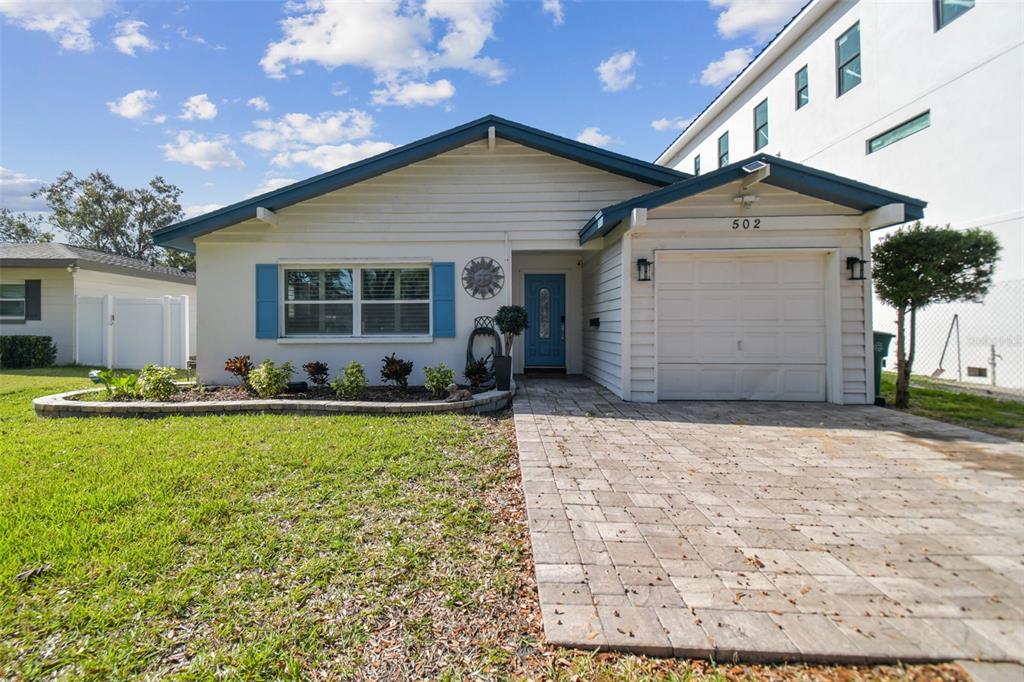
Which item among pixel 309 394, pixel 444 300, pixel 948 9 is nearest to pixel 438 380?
pixel 444 300

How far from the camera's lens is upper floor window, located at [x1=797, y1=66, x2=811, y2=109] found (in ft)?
43.3

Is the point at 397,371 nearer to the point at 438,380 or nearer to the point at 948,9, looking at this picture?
the point at 438,380

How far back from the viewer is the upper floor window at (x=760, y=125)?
15.2m

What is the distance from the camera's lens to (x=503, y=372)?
7062 mm

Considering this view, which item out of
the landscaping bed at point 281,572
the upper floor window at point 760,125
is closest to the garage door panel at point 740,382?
the landscaping bed at point 281,572

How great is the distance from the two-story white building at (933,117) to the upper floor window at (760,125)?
109cm

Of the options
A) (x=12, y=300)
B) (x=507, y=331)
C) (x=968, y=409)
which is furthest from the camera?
(x=12, y=300)

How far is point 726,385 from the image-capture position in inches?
273

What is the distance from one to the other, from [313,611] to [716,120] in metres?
20.7

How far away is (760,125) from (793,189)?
11.4 m

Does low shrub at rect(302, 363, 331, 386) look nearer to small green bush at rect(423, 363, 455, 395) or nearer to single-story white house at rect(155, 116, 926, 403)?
single-story white house at rect(155, 116, 926, 403)

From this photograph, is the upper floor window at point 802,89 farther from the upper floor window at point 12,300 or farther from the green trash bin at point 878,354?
the upper floor window at point 12,300

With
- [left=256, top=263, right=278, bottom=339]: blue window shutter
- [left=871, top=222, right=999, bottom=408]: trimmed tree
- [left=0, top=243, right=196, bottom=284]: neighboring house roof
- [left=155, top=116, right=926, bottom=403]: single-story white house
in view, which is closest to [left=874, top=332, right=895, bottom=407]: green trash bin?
[left=155, top=116, right=926, bottom=403]: single-story white house

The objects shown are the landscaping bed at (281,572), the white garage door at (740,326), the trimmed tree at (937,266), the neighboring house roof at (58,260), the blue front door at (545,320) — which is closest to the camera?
the landscaping bed at (281,572)
